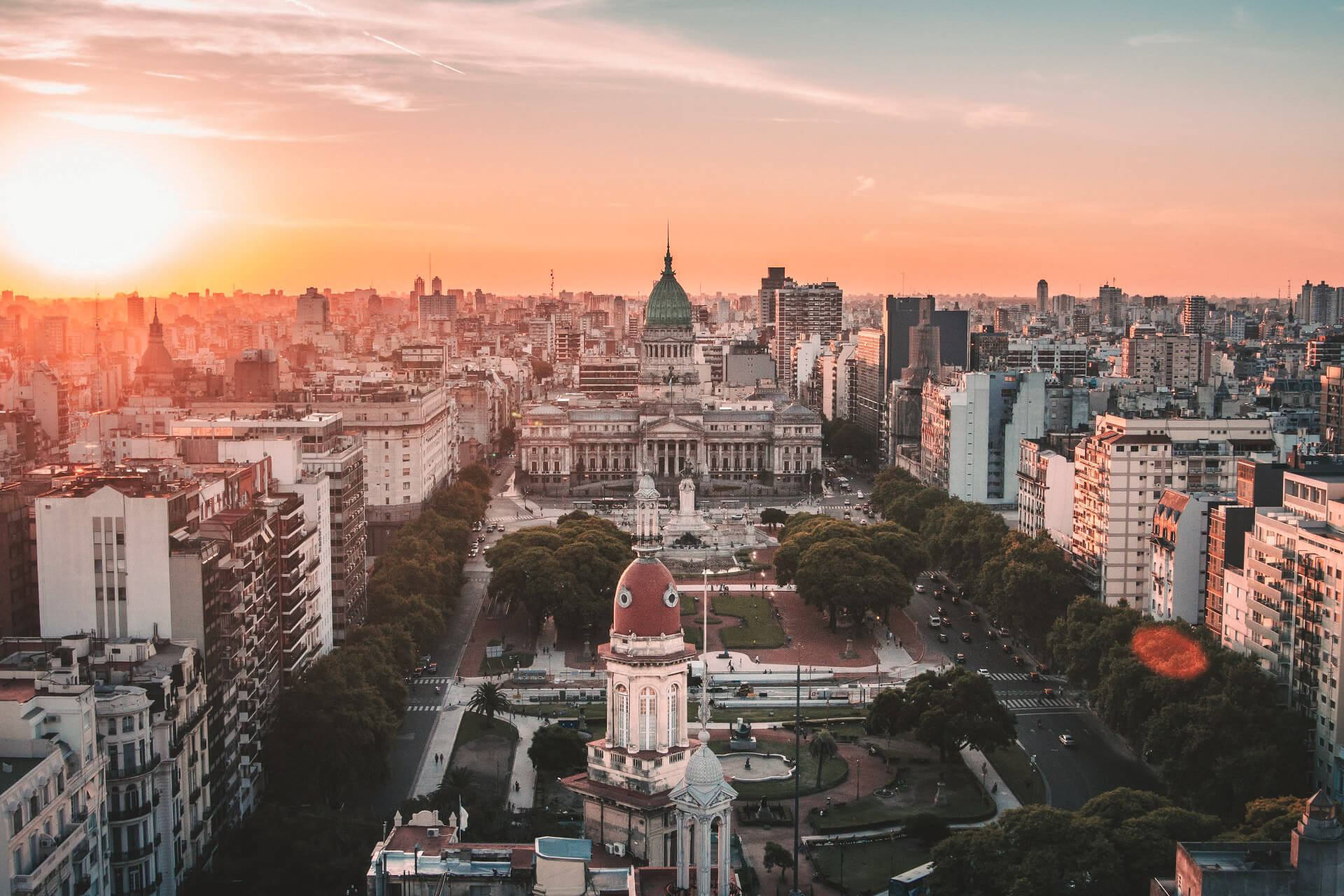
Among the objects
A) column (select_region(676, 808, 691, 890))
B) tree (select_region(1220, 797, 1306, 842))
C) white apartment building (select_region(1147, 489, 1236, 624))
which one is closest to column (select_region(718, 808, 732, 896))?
column (select_region(676, 808, 691, 890))

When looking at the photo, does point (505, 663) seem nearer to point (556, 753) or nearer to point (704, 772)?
point (556, 753)

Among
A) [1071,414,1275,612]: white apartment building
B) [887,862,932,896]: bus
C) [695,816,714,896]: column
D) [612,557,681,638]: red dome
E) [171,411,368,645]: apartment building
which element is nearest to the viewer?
[695,816,714,896]: column

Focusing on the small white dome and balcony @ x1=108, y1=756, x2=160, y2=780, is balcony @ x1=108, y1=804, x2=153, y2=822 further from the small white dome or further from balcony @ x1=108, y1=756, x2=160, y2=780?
the small white dome

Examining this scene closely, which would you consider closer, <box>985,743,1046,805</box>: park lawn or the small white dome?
the small white dome

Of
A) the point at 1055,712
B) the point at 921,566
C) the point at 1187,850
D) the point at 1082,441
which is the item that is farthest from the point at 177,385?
the point at 1187,850

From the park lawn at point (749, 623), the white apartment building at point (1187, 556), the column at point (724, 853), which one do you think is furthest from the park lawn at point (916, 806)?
the park lawn at point (749, 623)

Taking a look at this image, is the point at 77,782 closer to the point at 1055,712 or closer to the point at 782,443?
the point at 1055,712

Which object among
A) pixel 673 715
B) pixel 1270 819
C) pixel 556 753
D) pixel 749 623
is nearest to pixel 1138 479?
pixel 749 623
